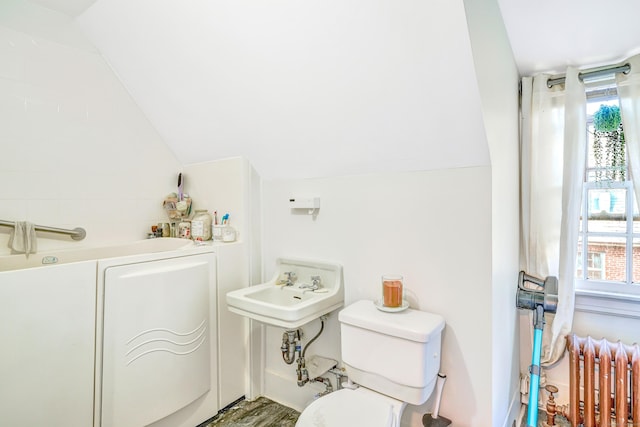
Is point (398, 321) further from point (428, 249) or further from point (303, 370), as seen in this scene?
point (303, 370)

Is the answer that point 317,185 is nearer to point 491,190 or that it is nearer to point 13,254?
point 491,190

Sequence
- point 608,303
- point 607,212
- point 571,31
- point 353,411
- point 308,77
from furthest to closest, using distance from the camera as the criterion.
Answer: point 607,212
point 608,303
point 571,31
point 308,77
point 353,411

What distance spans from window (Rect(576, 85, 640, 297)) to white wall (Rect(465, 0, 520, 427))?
1.46ft

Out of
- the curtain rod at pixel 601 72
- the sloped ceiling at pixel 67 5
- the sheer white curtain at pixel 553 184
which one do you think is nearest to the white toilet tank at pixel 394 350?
the sheer white curtain at pixel 553 184

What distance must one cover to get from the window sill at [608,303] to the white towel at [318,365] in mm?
1486

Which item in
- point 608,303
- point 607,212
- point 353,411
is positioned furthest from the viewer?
point 607,212

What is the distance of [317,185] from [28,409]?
1.56 metres

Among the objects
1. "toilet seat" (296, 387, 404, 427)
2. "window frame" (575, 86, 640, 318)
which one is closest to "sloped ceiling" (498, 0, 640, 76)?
"window frame" (575, 86, 640, 318)

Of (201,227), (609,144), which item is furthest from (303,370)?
(609,144)

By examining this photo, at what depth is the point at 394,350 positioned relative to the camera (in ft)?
4.23

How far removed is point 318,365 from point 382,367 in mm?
522

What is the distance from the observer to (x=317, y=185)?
1.80m

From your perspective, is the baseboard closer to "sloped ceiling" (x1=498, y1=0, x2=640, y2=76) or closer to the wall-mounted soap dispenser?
the wall-mounted soap dispenser

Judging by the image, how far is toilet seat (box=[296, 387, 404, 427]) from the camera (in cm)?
119
